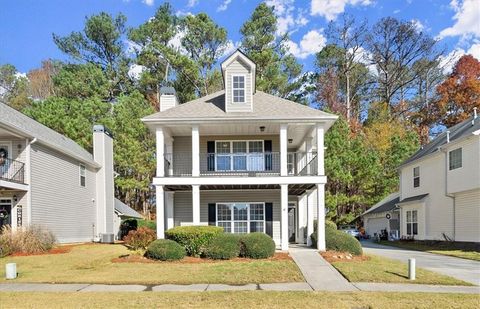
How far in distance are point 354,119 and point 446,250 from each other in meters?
26.5

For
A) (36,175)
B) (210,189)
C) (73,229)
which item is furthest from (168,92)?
(73,229)

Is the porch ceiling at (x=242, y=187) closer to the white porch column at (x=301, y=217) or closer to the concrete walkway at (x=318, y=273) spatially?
the white porch column at (x=301, y=217)

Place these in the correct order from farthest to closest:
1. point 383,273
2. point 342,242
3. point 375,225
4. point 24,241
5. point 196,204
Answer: point 375,225 < point 196,204 < point 24,241 < point 342,242 < point 383,273

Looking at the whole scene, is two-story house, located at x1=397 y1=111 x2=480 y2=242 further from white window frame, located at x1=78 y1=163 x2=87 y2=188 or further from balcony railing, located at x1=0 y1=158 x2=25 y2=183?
balcony railing, located at x1=0 y1=158 x2=25 y2=183

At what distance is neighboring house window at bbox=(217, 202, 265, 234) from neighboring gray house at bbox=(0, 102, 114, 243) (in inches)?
350

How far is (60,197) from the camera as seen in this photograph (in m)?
23.6

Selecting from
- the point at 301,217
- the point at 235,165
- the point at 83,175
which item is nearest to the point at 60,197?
the point at 83,175

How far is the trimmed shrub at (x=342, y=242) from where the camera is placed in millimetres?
17297

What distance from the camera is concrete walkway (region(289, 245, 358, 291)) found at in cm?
1089

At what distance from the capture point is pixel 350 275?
12156 millimetres

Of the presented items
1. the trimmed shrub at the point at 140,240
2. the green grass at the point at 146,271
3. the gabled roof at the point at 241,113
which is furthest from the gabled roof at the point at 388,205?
the trimmed shrub at the point at 140,240

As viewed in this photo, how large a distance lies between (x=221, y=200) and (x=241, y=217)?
1303mm

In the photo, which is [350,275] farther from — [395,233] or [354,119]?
[354,119]

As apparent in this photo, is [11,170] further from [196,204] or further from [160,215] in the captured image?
[196,204]
